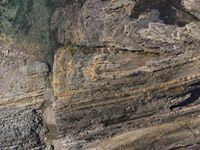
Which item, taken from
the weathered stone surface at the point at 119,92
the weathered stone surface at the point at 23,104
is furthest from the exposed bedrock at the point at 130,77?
the weathered stone surface at the point at 23,104

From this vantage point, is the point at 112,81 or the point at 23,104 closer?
the point at 112,81

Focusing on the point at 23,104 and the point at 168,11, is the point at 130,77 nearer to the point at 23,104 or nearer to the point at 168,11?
the point at 168,11

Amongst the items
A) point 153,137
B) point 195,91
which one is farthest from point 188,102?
point 153,137

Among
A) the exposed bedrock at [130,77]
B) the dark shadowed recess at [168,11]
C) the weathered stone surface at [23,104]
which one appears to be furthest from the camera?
the weathered stone surface at [23,104]

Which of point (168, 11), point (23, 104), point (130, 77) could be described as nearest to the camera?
point (130, 77)

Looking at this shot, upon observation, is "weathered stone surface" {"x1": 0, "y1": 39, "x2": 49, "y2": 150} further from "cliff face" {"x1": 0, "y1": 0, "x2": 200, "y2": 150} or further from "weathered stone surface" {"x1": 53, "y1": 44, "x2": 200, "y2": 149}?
"weathered stone surface" {"x1": 53, "y1": 44, "x2": 200, "y2": 149}

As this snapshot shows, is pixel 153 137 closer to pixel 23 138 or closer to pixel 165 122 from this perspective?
pixel 165 122

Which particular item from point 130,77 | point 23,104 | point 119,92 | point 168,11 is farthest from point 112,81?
point 23,104

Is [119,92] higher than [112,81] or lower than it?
lower

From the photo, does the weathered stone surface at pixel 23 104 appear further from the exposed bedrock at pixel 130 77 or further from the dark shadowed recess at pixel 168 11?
the dark shadowed recess at pixel 168 11
